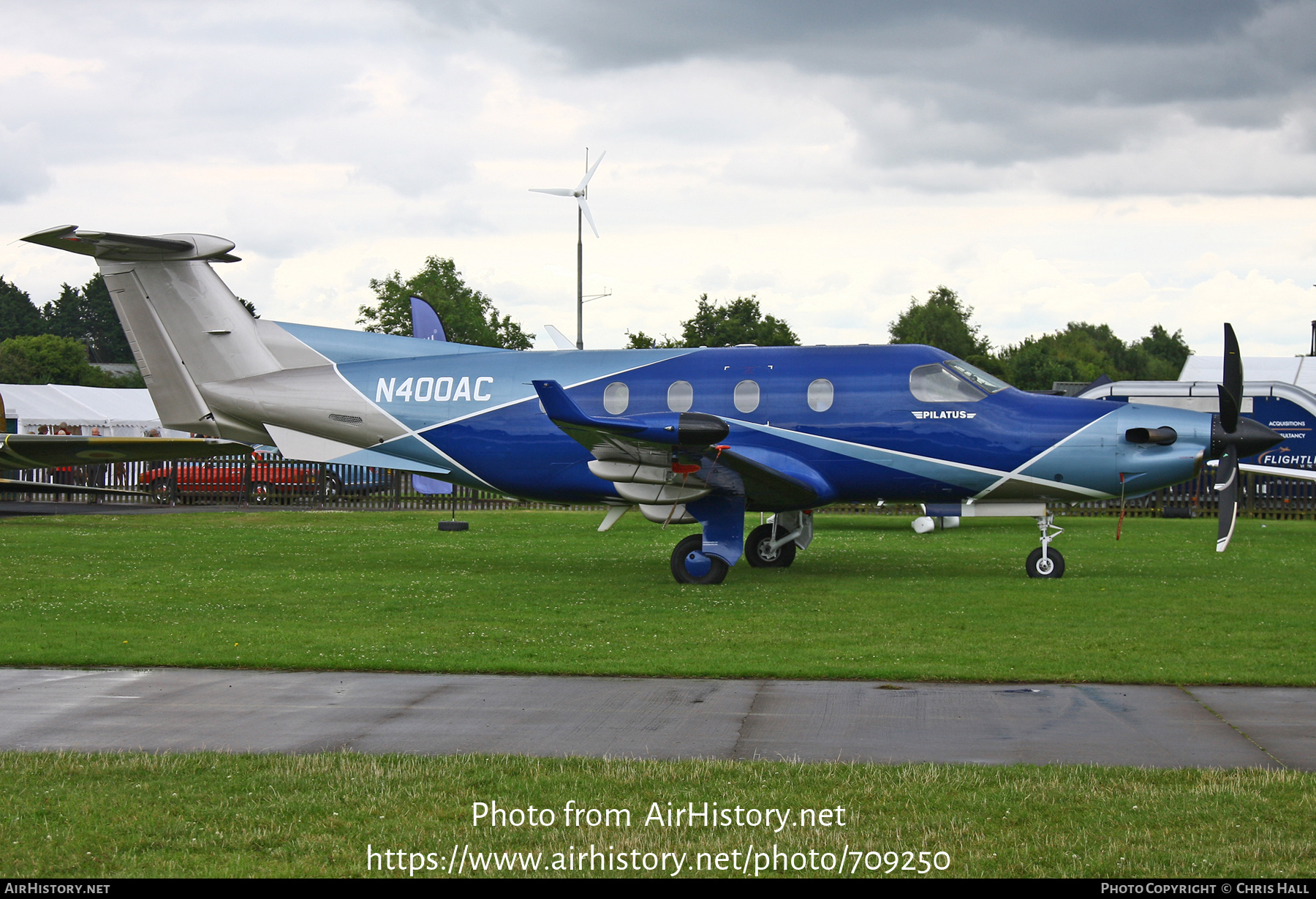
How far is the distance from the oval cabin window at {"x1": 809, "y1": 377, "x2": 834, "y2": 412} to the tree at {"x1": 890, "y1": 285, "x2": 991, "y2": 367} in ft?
289

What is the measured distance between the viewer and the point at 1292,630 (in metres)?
12.5

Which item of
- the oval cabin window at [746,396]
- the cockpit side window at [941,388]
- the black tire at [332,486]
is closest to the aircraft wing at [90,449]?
the black tire at [332,486]

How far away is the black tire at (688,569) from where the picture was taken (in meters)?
16.9

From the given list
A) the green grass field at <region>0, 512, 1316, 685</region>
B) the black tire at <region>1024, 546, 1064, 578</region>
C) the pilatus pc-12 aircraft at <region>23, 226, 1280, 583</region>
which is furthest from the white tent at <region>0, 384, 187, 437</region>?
the black tire at <region>1024, 546, 1064, 578</region>

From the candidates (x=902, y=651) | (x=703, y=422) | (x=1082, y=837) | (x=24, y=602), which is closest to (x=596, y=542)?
(x=703, y=422)

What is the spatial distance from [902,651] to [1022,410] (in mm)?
7613

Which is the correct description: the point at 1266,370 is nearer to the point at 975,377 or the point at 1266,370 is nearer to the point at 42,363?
the point at 975,377

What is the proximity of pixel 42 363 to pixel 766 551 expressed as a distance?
91.8 m

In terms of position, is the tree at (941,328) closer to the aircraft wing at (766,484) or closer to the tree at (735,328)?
the tree at (735,328)

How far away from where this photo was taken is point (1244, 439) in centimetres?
1683

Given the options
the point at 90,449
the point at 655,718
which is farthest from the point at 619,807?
the point at 90,449

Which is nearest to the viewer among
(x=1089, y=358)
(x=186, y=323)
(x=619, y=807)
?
(x=619, y=807)

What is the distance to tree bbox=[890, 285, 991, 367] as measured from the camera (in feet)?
354

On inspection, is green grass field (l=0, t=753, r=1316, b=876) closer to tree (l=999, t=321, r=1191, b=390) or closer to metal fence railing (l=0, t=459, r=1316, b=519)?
metal fence railing (l=0, t=459, r=1316, b=519)
